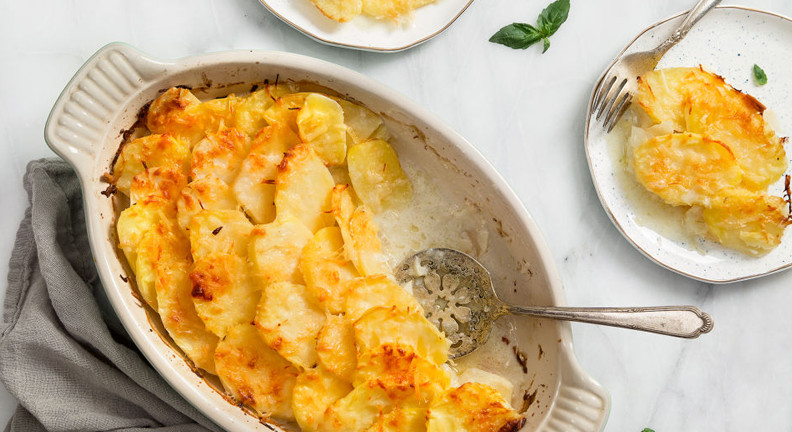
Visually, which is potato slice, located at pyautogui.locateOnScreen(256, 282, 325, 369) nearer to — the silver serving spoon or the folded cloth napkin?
the silver serving spoon

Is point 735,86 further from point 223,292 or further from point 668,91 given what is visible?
point 223,292

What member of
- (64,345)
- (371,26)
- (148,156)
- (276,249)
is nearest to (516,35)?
Result: (371,26)

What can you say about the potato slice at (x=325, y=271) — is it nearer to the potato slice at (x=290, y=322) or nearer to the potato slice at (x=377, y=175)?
the potato slice at (x=290, y=322)

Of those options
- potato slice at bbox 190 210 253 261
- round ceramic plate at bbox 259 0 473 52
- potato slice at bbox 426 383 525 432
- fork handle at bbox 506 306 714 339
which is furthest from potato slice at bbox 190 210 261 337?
fork handle at bbox 506 306 714 339

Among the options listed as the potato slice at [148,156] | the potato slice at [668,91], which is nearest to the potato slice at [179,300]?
the potato slice at [148,156]

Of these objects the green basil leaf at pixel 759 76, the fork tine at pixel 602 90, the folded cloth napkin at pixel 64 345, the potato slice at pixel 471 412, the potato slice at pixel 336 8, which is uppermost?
the potato slice at pixel 336 8
